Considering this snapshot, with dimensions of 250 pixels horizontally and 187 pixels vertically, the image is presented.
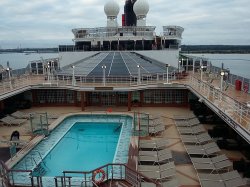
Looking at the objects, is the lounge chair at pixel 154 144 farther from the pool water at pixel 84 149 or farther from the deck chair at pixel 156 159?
the pool water at pixel 84 149

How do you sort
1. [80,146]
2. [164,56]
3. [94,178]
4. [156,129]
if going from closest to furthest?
[94,178], [80,146], [156,129], [164,56]

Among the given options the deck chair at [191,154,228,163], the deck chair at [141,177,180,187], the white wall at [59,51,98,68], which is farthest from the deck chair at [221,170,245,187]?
the white wall at [59,51,98,68]

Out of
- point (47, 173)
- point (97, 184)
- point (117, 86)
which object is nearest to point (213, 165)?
point (97, 184)

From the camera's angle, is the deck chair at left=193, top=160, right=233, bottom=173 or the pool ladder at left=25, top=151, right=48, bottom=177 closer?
the deck chair at left=193, top=160, right=233, bottom=173

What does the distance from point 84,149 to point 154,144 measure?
155 inches

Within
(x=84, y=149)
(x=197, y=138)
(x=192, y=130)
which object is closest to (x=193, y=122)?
(x=192, y=130)

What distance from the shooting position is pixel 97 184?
9773mm

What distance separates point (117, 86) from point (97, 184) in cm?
1166

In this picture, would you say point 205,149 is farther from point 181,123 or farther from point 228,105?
point 181,123

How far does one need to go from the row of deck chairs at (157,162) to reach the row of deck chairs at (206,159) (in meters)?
1.08

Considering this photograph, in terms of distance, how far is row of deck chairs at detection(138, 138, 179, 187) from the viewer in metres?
10.6

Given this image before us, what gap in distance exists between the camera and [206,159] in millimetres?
12062

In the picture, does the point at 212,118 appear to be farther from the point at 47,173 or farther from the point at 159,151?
the point at 47,173

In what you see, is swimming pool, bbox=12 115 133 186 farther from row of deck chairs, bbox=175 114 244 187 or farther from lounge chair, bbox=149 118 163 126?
row of deck chairs, bbox=175 114 244 187
